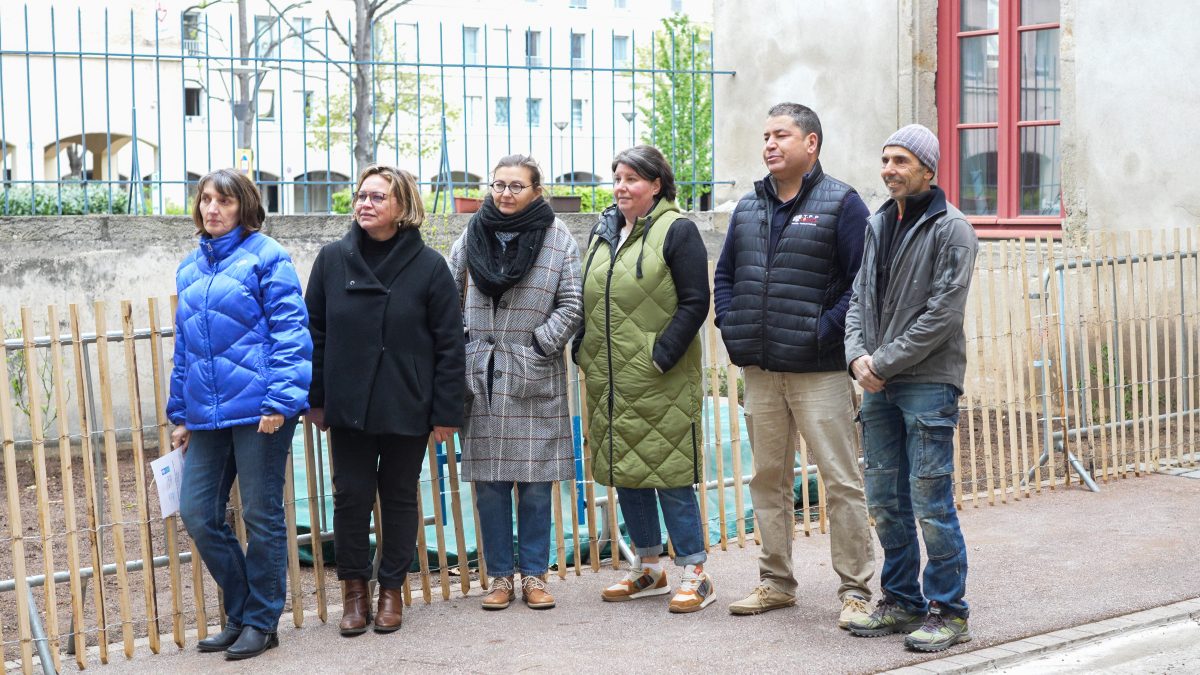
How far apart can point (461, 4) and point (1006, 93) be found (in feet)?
131

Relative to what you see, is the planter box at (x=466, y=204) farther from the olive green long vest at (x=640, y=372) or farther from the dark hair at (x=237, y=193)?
the dark hair at (x=237, y=193)

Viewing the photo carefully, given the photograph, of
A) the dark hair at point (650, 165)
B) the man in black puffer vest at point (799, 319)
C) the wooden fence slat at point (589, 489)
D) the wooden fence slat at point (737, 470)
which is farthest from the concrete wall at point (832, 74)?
the man in black puffer vest at point (799, 319)

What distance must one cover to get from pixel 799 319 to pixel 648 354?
24.9 inches

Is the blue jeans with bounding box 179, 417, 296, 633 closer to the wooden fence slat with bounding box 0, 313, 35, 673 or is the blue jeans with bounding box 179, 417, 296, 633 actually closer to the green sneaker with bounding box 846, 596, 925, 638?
the wooden fence slat with bounding box 0, 313, 35, 673

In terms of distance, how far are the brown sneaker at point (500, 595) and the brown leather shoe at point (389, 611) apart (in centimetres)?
41

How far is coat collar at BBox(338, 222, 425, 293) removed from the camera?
5.14m

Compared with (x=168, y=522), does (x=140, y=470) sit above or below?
above

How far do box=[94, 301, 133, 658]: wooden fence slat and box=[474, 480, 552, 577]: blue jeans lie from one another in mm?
1410

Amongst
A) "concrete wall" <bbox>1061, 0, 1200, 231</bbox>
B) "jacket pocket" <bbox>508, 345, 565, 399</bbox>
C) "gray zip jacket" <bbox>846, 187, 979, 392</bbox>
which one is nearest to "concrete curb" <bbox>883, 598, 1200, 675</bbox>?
"gray zip jacket" <bbox>846, 187, 979, 392</bbox>

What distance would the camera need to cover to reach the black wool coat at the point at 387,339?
5.08 metres

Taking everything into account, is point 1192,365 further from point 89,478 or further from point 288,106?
point 288,106

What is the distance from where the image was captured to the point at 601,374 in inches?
217

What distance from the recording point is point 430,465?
19.1 ft

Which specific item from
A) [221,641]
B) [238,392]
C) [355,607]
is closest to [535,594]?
[355,607]
